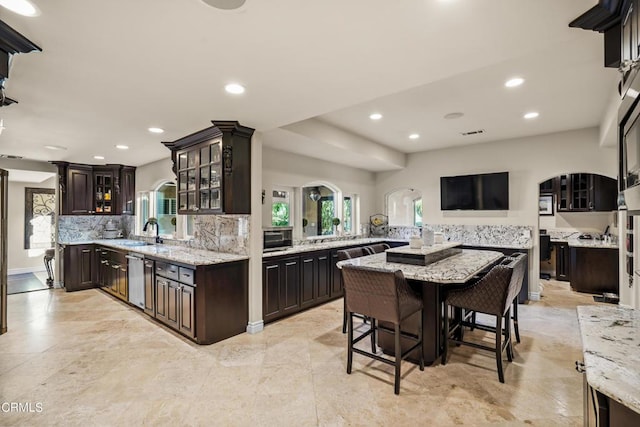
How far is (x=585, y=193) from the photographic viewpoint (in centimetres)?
631

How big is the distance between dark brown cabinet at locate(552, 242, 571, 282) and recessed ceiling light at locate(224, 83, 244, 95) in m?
7.04

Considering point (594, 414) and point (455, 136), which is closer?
point (594, 414)

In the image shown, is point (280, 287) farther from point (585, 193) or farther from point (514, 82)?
point (585, 193)

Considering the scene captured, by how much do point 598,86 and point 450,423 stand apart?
3454 mm

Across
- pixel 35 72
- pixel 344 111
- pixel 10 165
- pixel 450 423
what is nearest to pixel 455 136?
pixel 344 111

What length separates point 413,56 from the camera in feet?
6.41

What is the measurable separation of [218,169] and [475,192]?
4386mm

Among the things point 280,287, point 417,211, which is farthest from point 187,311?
point 417,211

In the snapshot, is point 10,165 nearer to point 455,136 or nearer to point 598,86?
point 455,136

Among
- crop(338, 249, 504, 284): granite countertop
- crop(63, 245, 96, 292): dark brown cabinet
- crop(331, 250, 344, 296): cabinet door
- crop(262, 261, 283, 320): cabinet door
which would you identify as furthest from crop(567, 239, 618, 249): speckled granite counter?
crop(63, 245, 96, 292): dark brown cabinet

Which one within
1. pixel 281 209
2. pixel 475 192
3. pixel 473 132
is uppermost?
pixel 473 132

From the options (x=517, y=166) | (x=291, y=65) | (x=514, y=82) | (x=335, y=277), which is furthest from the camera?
(x=517, y=166)

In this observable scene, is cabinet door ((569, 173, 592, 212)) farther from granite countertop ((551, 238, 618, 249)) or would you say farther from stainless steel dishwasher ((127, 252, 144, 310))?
stainless steel dishwasher ((127, 252, 144, 310))

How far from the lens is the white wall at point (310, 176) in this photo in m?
4.60
